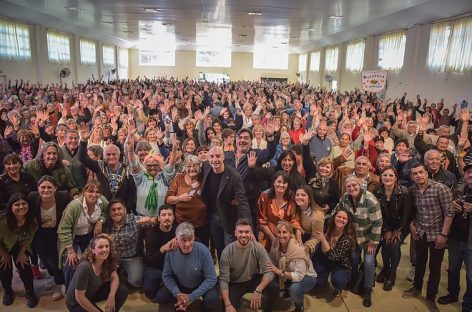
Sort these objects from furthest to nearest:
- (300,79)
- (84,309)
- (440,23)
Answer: (300,79) < (440,23) < (84,309)

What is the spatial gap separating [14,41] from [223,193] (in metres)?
16.2

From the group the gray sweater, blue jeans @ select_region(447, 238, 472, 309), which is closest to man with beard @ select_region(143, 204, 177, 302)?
the gray sweater

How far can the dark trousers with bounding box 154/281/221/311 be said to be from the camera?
3682 mm

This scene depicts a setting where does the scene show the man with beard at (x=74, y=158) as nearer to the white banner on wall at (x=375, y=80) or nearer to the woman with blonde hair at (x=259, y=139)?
the woman with blonde hair at (x=259, y=139)

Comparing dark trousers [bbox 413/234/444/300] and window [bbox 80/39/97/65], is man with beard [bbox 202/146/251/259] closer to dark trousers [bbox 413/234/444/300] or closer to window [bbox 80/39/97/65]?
dark trousers [bbox 413/234/444/300]

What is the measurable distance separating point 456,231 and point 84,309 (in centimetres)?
374

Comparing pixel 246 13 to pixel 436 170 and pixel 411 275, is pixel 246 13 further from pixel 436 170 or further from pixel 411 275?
pixel 411 275

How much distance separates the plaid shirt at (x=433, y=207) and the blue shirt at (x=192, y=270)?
2.33m

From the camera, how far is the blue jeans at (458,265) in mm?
3801

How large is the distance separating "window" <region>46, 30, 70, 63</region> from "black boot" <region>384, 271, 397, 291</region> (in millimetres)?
19815

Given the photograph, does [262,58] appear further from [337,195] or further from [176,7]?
[337,195]

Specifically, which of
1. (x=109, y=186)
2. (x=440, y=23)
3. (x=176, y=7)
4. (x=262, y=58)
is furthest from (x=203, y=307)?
(x=262, y=58)

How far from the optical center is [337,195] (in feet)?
15.3

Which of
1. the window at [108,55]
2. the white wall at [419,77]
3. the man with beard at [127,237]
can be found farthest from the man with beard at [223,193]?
the window at [108,55]
